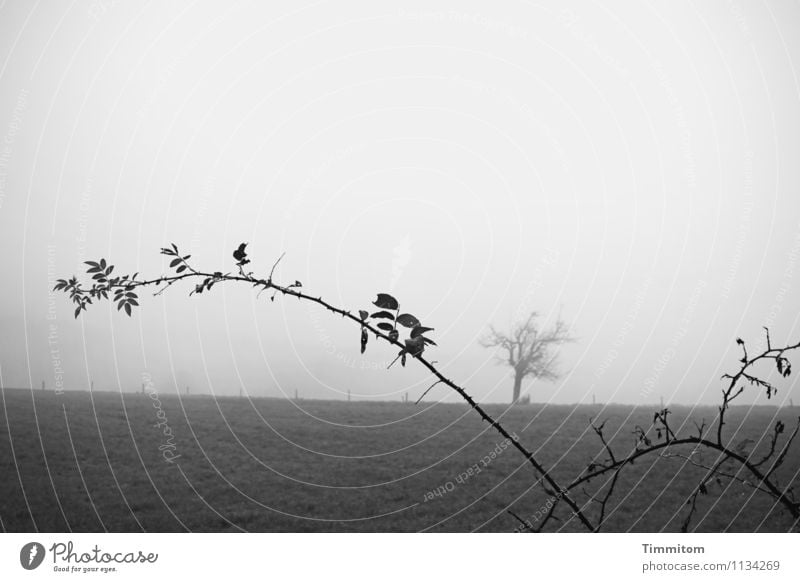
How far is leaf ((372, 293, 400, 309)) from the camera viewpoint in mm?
1003

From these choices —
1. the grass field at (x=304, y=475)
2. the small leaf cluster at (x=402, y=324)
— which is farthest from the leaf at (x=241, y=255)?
the grass field at (x=304, y=475)

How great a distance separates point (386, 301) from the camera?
3.31 ft

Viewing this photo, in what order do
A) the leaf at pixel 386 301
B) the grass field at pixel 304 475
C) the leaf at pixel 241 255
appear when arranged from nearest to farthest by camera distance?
1. the leaf at pixel 386 301
2. the leaf at pixel 241 255
3. the grass field at pixel 304 475

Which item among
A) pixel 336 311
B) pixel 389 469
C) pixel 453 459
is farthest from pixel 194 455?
pixel 336 311

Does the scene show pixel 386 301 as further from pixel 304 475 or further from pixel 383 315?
pixel 304 475

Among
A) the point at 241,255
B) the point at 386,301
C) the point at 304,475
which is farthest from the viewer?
the point at 304,475

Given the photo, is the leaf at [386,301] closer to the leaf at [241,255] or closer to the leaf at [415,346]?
the leaf at [415,346]

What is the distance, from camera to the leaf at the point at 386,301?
100 cm

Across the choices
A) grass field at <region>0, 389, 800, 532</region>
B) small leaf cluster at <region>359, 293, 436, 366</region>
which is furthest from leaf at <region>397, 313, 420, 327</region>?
grass field at <region>0, 389, 800, 532</region>

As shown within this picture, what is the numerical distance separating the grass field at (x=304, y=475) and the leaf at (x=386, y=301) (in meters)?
7.01

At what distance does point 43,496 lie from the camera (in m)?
10.1

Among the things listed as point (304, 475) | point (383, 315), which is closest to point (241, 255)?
point (383, 315)

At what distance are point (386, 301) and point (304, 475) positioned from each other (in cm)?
1203
